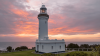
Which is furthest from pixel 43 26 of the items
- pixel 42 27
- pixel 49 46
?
pixel 49 46

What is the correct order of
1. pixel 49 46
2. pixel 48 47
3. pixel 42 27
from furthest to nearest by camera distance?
pixel 42 27 → pixel 49 46 → pixel 48 47

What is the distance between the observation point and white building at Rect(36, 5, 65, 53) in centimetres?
2458

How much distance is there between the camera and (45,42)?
2458cm

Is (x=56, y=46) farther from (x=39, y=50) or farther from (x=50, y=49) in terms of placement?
(x=39, y=50)

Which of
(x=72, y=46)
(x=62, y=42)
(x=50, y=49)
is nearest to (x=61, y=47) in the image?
(x=62, y=42)

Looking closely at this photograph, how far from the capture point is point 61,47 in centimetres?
2664

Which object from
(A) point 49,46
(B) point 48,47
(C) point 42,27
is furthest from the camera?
(C) point 42,27

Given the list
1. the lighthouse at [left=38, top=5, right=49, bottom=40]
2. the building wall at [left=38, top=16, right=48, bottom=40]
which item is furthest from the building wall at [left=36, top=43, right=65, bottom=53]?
the building wall at [left=38, top=16, right=48, bottom=40]

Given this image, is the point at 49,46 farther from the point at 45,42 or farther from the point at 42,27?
the point at 42,27

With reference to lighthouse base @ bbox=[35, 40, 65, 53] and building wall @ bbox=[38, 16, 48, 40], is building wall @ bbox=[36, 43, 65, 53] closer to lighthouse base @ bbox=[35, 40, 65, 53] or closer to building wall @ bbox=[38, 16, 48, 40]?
lighthouse base @ bbox=[35, 40, 65, 53]

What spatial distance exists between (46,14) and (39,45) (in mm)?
9186

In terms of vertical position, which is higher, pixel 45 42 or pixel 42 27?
pixel 42 27

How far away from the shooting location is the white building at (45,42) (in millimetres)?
24578

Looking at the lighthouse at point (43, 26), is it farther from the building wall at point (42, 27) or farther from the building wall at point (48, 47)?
the building wall at point (48, 47)
